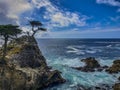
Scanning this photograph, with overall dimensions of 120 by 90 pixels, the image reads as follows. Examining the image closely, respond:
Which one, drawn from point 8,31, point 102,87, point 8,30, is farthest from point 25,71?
point 102,87

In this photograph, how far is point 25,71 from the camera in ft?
138

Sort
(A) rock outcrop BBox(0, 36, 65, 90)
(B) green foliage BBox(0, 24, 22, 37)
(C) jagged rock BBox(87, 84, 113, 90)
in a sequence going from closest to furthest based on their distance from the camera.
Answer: (A) rock outcrop BBox(0, 36, 65, 90) → (B) green foliage BBox(0, 24, 22, 37) → (C) jagged rock BBox(87, 84, 113, 90)

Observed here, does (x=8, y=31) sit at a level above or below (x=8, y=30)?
below

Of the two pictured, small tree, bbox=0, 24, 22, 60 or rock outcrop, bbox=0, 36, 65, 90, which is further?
small tree, bbox=0, 24, 22, 60

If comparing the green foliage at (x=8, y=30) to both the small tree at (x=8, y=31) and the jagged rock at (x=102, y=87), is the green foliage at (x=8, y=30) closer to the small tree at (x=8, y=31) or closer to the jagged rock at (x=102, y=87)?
the small tree at (x=8, y=31)

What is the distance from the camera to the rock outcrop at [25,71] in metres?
37.2

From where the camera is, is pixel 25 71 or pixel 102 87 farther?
pixel 102 87

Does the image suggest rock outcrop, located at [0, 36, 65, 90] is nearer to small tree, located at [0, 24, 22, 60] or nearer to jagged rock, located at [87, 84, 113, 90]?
small tree, located at [0, 24, 22, 60]

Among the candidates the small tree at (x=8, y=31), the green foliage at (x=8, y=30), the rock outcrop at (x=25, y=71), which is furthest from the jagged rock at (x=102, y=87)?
the green foliage at (x=8, y=30)

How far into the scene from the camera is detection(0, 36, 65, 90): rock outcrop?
37250 mm

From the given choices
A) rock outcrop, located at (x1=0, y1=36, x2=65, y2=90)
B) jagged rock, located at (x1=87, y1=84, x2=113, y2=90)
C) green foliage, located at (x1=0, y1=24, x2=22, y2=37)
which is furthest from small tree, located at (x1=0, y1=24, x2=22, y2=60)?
jagged rock, located at (x1=87, y1=84, x2=113, y2=90)

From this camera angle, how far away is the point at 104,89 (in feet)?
142

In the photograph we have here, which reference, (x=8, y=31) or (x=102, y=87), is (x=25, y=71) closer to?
(x=8, y=31)

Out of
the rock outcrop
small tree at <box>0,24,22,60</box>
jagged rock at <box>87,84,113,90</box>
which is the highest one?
small tree at <box>0,24,22,60</box>
